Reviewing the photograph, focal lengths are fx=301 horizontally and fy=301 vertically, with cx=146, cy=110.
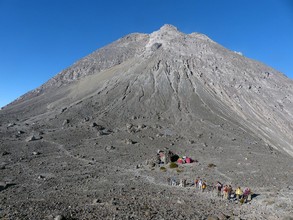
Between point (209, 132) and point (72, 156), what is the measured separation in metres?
31.6

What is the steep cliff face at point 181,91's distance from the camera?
2901 inches

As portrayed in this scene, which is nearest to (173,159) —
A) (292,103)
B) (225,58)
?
(292,103)

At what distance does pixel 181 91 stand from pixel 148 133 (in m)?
25.7

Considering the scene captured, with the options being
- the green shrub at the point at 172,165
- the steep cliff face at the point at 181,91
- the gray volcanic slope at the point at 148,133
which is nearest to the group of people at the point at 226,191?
the gray volcanic slope at the point at 148,133

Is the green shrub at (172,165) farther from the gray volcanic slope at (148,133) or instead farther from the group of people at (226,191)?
the group of people at (226,191)

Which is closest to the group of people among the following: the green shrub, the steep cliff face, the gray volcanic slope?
the gray volcanic slope

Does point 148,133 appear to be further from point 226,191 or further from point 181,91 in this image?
point 226,191

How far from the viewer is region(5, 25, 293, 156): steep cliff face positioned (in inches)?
2901

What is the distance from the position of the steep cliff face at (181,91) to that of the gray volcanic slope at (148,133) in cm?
36

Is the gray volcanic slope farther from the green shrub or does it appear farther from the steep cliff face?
the green shrub

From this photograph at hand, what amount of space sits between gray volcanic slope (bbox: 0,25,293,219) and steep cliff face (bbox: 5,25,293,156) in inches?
14.1

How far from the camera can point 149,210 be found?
24.5 metres

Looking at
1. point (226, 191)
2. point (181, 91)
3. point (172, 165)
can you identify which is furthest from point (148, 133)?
point (226, 191)

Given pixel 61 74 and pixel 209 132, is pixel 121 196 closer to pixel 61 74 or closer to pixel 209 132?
A: pixel 209 132
